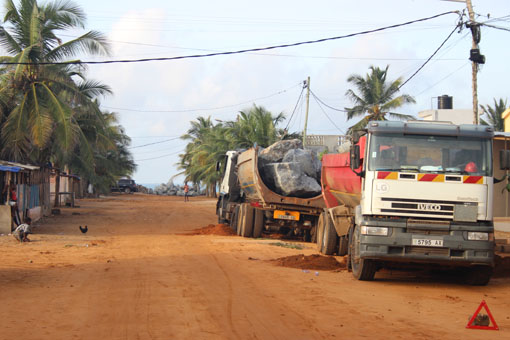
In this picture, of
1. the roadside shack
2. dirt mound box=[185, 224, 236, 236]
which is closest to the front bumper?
dirt mound box=[185, 224, 236, 236]

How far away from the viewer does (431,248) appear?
988cm

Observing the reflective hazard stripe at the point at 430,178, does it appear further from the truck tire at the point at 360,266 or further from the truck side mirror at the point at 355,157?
the truck tire at the point at 360,266

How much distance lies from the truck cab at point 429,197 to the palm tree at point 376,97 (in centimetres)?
2903

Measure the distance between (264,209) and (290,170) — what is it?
59.1 inches

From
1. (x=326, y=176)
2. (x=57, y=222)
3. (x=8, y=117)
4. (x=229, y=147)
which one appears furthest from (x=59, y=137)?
(x=229, y=147)

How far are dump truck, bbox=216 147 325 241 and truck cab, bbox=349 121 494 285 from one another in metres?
7.59

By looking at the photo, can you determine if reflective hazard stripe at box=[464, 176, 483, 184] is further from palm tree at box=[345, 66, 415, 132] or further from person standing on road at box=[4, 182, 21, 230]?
palm tree at box=[345, 66, 415, 132]

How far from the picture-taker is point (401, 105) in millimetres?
39250

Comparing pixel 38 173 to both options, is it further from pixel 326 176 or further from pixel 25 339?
pixel 25 339

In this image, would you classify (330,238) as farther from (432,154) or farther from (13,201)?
(13,201)

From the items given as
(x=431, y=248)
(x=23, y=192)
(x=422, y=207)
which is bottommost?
(x=431, y=248)

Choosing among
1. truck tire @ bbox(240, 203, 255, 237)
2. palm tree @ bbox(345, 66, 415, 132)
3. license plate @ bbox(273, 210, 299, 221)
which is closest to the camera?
license plate @ bbox(273, 210, 299, 221)

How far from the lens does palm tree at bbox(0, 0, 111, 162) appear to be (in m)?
21.7

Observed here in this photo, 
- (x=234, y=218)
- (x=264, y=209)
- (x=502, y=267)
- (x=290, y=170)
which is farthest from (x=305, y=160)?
(x=502, y=267)
